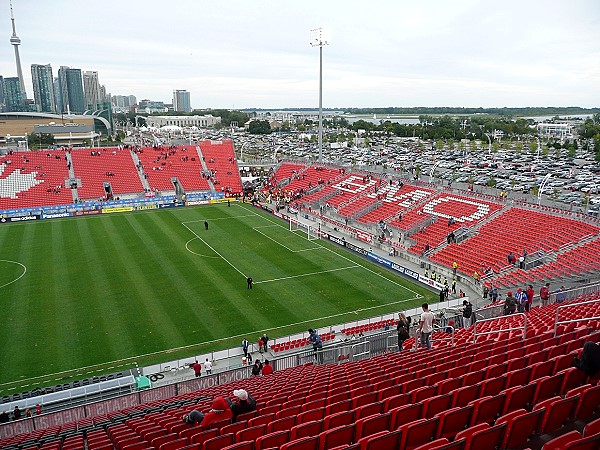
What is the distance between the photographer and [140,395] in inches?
626

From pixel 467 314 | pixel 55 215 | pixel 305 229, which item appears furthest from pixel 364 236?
pixel 55 215

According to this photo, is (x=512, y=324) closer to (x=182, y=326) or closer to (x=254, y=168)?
(x=182, y=326)

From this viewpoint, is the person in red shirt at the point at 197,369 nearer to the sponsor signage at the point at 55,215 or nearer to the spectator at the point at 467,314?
the spectator at the point at 467,314

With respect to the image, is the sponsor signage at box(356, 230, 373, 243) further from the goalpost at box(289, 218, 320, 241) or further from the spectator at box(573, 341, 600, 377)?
the spectator at box(573, 341, 600, 377)

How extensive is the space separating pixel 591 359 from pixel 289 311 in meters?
19.6

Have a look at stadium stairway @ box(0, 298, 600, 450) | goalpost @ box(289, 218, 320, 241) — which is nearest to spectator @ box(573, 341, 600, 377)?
stadium stairway @ box(0, 298, 600, 450)

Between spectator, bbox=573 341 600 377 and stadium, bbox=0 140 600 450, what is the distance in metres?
0.27

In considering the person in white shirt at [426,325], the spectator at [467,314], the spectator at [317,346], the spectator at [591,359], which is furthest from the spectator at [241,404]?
the spectator at [467,314]

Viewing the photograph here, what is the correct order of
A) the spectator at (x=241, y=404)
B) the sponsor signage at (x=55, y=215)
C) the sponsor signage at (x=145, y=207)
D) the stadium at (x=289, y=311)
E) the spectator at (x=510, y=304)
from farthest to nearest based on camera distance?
the sponsor signage at (x=145, y=207) → the sponsor signage at (x=55, y=215) → the spectator at (x=510, y=304) → the spectator at (x=241, y=404) → the stadium at (x=289, y=311)

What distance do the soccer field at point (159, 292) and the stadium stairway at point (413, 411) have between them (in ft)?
31.0

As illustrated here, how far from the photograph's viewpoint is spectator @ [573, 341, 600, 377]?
7037 mm

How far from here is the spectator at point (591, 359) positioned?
7.04 metres

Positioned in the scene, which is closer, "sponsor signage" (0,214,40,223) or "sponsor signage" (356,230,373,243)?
"sponsor signage" (356,230,373,243)

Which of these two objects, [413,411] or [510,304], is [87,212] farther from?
[413,411]
